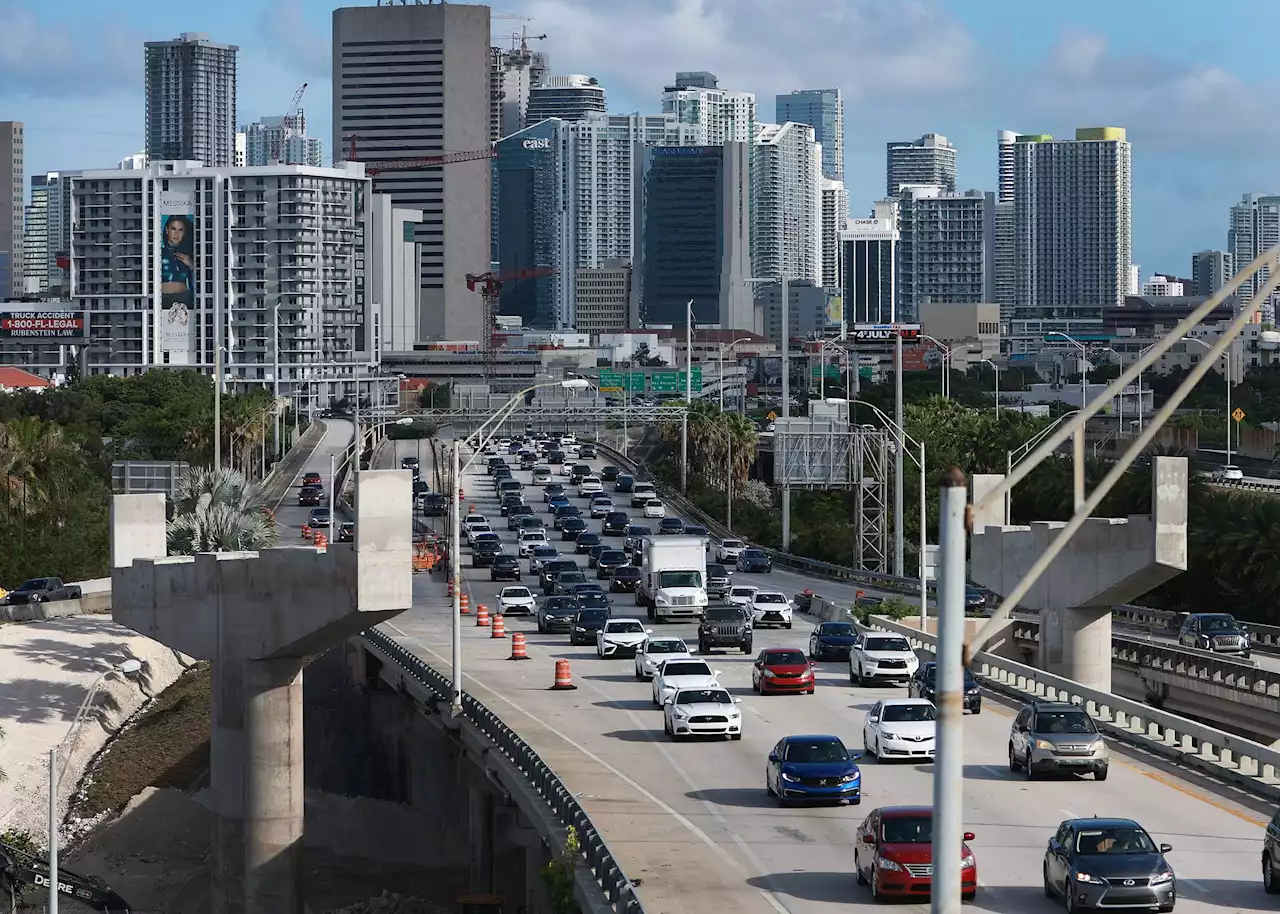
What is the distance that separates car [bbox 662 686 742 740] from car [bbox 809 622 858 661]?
1597cm

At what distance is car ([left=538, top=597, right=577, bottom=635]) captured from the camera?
72625 millimetres

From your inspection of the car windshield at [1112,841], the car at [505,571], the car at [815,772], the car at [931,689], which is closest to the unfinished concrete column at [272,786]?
the car at [815,772]

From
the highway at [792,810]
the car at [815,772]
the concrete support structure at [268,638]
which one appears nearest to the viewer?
the highway at [792,810]

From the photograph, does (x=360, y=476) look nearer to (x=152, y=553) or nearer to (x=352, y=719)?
(x=152, y=553)

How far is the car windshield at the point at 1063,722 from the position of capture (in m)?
38.8

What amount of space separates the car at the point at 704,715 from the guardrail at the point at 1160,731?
4.60 metres

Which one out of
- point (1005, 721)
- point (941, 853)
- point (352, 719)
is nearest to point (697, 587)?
point (352, 719)

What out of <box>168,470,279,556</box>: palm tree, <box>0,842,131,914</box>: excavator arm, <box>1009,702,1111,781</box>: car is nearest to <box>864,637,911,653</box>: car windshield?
<box>1009,702,1111,781</box>: car

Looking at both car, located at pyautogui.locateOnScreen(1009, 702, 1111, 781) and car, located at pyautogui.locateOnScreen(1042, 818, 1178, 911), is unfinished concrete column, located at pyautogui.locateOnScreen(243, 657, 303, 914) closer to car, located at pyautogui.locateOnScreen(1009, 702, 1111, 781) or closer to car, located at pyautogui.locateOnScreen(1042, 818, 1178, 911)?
car, located at pyautogui.locateOnScreen(1009, 702, 1111, 781)

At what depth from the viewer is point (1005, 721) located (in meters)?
48.2

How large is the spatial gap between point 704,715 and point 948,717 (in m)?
31.2

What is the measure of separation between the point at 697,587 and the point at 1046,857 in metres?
46.9

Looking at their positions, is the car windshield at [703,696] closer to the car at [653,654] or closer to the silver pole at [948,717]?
the car at [653,654]

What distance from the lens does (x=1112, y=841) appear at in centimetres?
2656
